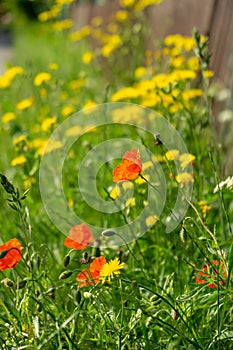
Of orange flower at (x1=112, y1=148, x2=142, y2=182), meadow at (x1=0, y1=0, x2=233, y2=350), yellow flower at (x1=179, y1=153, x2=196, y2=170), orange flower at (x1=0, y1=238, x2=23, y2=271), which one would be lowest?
meadow at (x1=0, y1=0, x2=233, y2=350)

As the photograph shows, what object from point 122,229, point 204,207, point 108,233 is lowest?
point 122,229

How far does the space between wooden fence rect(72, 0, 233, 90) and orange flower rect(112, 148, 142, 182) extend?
0.87 m

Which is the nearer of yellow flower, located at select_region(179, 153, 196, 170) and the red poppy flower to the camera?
the red poppy flower

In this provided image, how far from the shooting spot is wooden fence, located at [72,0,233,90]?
288cm

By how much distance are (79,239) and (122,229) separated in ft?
1.44

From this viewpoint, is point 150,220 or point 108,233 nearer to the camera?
point 108,233

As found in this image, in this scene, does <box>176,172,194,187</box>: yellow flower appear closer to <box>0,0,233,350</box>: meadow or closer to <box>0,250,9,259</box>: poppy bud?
<box>0,0,233,350</box>: meadow

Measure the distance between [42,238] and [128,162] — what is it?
81cm

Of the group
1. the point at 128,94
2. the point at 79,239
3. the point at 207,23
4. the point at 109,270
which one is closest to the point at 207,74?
the point at 128,94

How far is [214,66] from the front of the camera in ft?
9.73

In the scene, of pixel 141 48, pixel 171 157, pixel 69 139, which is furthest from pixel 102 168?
pixel 141 48

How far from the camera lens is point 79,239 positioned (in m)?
1.33

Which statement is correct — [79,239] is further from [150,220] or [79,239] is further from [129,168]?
[150,220]

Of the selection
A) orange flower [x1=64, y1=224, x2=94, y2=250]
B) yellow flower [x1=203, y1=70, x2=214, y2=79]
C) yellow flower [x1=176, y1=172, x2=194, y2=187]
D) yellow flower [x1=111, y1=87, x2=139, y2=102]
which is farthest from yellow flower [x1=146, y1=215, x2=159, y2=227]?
yellow flower [x1=111, y1=87, x2=139, y2=102]
